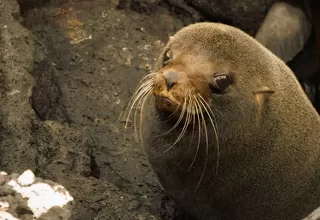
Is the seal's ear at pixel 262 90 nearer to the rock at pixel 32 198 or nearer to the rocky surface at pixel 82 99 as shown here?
the rocky surface at pixel 82 99

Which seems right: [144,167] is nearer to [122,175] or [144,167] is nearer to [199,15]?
[122,175]

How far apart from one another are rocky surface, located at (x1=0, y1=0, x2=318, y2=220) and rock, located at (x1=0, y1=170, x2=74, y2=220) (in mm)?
132

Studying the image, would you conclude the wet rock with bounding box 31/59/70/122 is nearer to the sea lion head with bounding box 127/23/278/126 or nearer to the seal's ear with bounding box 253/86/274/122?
the sea lion head with bounding box 127/23/278/126


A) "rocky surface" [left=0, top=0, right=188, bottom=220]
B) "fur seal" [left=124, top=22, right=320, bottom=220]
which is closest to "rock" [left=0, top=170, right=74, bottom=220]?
"rocky surface" [left=0, top=0, right=188, bottom=220]

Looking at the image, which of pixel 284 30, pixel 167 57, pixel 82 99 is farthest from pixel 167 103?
pixel 284 30

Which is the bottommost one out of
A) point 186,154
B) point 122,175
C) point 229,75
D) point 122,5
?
point 122,175

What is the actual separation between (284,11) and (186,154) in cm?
317

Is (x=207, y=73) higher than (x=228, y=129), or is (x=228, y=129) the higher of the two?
(x=207, y=73)

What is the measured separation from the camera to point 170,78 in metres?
3.99

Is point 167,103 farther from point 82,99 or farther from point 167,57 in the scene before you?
point 82,99

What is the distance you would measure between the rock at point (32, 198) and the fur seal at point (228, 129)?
0.78 metres

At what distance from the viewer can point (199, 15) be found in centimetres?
707

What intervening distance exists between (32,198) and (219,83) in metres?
1.32

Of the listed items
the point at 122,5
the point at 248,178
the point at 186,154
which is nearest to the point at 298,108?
the point at 248,178
